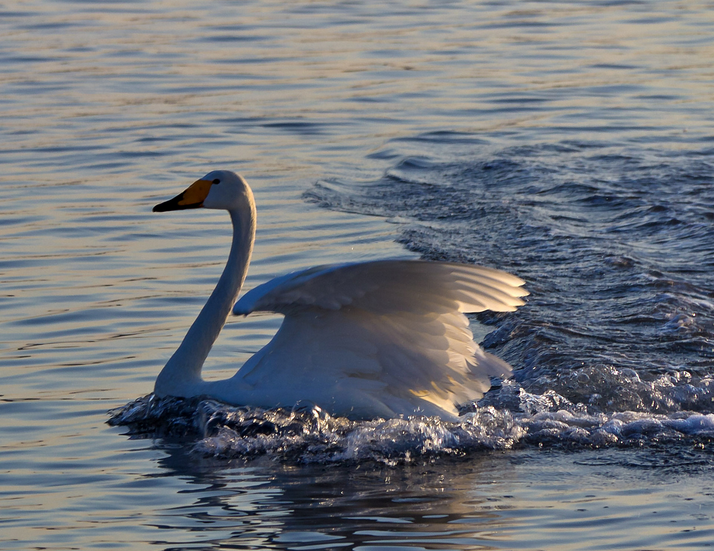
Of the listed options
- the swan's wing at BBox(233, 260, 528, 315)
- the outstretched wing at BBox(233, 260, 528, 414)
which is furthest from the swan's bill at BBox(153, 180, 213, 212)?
the swan's wing at BBox(233, 260, 528, 315)

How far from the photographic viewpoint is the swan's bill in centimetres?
626

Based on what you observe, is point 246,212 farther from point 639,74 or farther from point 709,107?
point 639,74

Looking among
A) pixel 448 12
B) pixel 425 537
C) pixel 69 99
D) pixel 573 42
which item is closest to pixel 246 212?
pixel 425 537

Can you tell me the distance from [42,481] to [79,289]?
9.55 feet

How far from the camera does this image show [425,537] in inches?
183

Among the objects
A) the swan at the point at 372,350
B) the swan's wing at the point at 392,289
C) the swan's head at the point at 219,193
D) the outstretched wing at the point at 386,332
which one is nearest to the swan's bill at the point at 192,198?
the swan's head at the point at 219,193

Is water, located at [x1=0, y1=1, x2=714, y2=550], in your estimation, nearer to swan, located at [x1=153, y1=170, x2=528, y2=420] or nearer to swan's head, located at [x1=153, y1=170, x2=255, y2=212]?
swan, located at [x1=153, y1=170, x2=528, y2=420]

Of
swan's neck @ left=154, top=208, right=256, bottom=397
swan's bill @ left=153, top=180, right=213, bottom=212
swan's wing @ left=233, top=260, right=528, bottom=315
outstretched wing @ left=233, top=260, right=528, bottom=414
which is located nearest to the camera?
swan's wing @ left=233, top=260, right=528, bottom=315

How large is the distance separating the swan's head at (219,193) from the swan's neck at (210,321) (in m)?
0.07

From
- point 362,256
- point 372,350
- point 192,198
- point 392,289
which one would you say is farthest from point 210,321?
point 362,256

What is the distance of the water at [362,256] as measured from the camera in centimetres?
504

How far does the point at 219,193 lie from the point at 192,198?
168 millimetres

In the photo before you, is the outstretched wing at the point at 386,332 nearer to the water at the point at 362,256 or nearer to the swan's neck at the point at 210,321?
the water at the point at 362,256

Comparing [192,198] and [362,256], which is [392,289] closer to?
[192,198]
